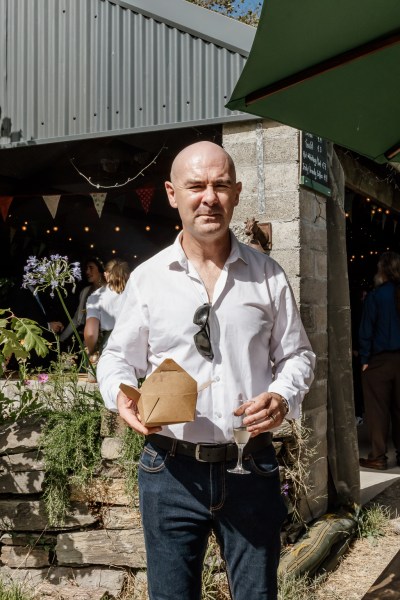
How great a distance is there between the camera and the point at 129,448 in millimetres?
3717

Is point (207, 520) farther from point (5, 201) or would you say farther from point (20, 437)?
point (5, 201)

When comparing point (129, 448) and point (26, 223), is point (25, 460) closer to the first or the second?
point (129, 448)

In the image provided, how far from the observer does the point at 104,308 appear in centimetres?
643

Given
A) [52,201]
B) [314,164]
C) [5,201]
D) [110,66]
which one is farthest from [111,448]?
[5,201]

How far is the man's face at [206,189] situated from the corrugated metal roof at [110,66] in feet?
8.98

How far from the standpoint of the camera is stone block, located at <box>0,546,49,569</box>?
382cm

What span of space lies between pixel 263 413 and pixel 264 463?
23cm

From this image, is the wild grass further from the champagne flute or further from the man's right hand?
the man's right hand

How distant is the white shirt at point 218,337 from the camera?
2084 mm

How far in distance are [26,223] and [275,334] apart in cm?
866

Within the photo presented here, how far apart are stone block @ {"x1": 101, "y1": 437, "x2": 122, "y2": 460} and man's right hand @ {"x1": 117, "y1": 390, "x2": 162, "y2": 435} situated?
1.80 m

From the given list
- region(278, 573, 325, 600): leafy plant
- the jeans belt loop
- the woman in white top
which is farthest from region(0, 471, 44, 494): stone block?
the woman in white top

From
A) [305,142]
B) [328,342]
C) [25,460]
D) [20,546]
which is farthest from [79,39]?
[20,546]

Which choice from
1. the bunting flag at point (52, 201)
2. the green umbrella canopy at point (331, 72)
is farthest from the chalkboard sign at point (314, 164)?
the bunting flag at point (52, 201)
